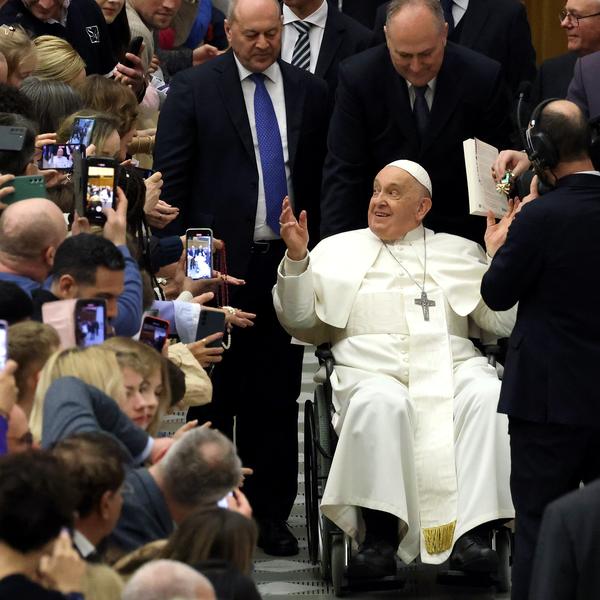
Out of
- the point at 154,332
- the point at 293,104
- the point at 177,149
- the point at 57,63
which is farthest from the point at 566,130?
the point at 57,63

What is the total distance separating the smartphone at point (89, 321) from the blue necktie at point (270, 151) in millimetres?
2888

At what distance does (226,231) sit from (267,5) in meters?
0.98

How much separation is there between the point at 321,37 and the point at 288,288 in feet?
5.94

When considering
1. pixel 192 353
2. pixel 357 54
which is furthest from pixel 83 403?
pixel 357 54

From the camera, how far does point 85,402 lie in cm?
451

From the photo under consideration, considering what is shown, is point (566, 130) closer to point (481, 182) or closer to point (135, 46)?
point (481, 182)

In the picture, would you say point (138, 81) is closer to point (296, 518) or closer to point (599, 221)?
point (296, 518)

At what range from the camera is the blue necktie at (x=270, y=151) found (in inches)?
309

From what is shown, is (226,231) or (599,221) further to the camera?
(226,231)

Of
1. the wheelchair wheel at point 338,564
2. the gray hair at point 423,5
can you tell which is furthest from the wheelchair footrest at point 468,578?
the gray hair at point 423,5

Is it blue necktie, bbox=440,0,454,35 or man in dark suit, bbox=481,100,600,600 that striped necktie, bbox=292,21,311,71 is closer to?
blue necktie, bbox=440,0,454,35

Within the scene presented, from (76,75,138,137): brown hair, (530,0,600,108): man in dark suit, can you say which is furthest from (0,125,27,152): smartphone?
(530,0,600,108): man in dark suit

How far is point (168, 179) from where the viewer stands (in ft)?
25.7

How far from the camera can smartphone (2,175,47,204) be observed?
5.88 meters
